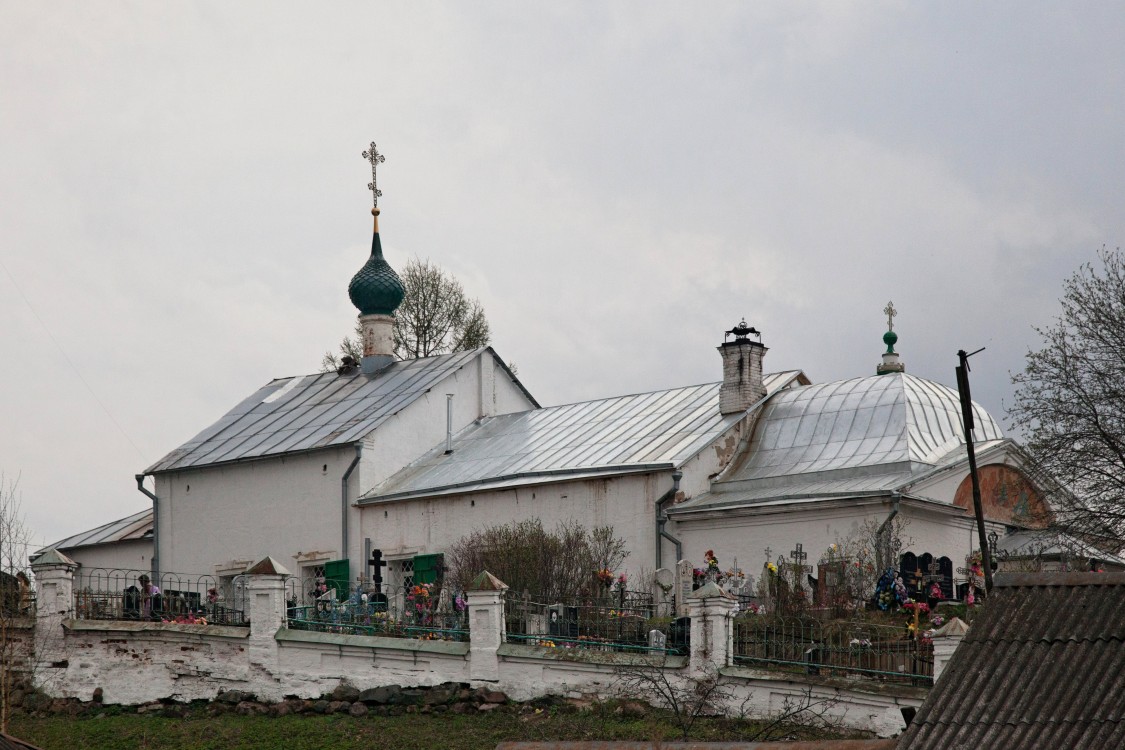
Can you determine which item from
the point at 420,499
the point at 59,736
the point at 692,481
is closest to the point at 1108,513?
the point at 692,481

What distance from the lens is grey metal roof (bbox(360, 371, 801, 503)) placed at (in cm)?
2730

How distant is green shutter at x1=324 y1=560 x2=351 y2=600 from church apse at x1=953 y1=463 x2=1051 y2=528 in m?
10.6

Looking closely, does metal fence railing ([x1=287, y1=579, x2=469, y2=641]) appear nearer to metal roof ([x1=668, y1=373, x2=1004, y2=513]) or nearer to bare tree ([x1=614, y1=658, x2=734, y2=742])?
bare tree ([x1=614, y1=658, x2=734, y2=742])

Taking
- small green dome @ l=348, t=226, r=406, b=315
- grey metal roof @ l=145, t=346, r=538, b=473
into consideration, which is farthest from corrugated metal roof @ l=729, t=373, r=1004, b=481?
small green dome @ l=348, t=226, r=406, b=315

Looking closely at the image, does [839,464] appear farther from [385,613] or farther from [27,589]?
[27,589]

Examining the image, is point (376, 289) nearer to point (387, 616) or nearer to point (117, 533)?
point (117, 533)

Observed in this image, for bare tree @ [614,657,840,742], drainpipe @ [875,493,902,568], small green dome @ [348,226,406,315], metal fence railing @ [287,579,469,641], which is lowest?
bare tree @ [614,657,840,742]

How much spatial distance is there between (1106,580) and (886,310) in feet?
67.2

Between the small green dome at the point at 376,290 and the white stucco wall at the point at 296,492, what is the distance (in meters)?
3.33

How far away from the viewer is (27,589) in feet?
75.0

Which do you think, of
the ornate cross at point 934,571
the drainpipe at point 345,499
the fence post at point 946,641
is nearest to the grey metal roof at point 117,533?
the drainpipe at point 345,499

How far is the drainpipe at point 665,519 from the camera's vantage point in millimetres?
25734

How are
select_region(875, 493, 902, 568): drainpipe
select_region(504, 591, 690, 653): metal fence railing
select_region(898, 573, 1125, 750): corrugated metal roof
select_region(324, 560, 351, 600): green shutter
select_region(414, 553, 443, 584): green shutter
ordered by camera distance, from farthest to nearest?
1. select_region(324, 560, 351, 600): green shutter
2. select_region(414, 553, 443, 584): green shutter
3. select_region(875, 493, 902, 568): drainpipe
4. select_region(504, 591, 690, 653): metal fence railing
5. select_region(898, 573, 1125, 750): corrugated metal roof

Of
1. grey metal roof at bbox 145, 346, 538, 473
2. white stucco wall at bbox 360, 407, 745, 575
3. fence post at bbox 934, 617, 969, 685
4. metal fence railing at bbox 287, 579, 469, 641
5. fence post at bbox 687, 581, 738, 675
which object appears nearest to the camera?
fence post at bbox 934, 617, 969, 685
